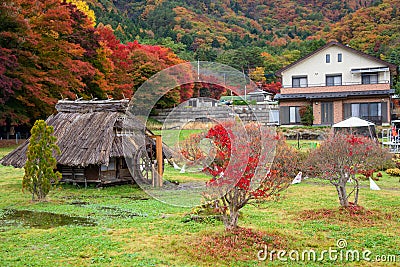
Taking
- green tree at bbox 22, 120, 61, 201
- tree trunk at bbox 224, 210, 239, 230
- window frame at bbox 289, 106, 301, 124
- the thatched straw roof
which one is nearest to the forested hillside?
the thatched straw roof

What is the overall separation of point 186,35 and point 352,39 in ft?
95.2

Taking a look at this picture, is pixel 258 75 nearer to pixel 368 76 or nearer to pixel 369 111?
pixel 368 76

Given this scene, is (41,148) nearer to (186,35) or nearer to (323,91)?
(323,91)

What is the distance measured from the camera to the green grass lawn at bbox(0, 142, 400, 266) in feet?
26.5

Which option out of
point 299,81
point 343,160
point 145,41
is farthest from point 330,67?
point 145,41

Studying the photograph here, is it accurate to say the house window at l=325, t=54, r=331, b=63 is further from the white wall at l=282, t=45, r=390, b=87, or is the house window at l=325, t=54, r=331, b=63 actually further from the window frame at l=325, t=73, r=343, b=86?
the window frame at l=325, t=73, r=343, b=86

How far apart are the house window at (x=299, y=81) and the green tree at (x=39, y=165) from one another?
2861 centimetres

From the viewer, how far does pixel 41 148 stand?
13.7 metres

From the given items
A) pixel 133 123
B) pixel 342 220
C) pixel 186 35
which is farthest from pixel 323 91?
pixel 186 35

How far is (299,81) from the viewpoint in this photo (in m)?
39.3

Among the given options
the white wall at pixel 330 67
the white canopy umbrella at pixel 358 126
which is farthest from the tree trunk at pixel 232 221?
the white wall at pixel 330 67

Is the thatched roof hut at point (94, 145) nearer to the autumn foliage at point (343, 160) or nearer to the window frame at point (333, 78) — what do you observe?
the autumn foliage at point (343, 160)

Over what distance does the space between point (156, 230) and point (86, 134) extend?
7617 mm

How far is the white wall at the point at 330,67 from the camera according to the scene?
3728 centimetres
